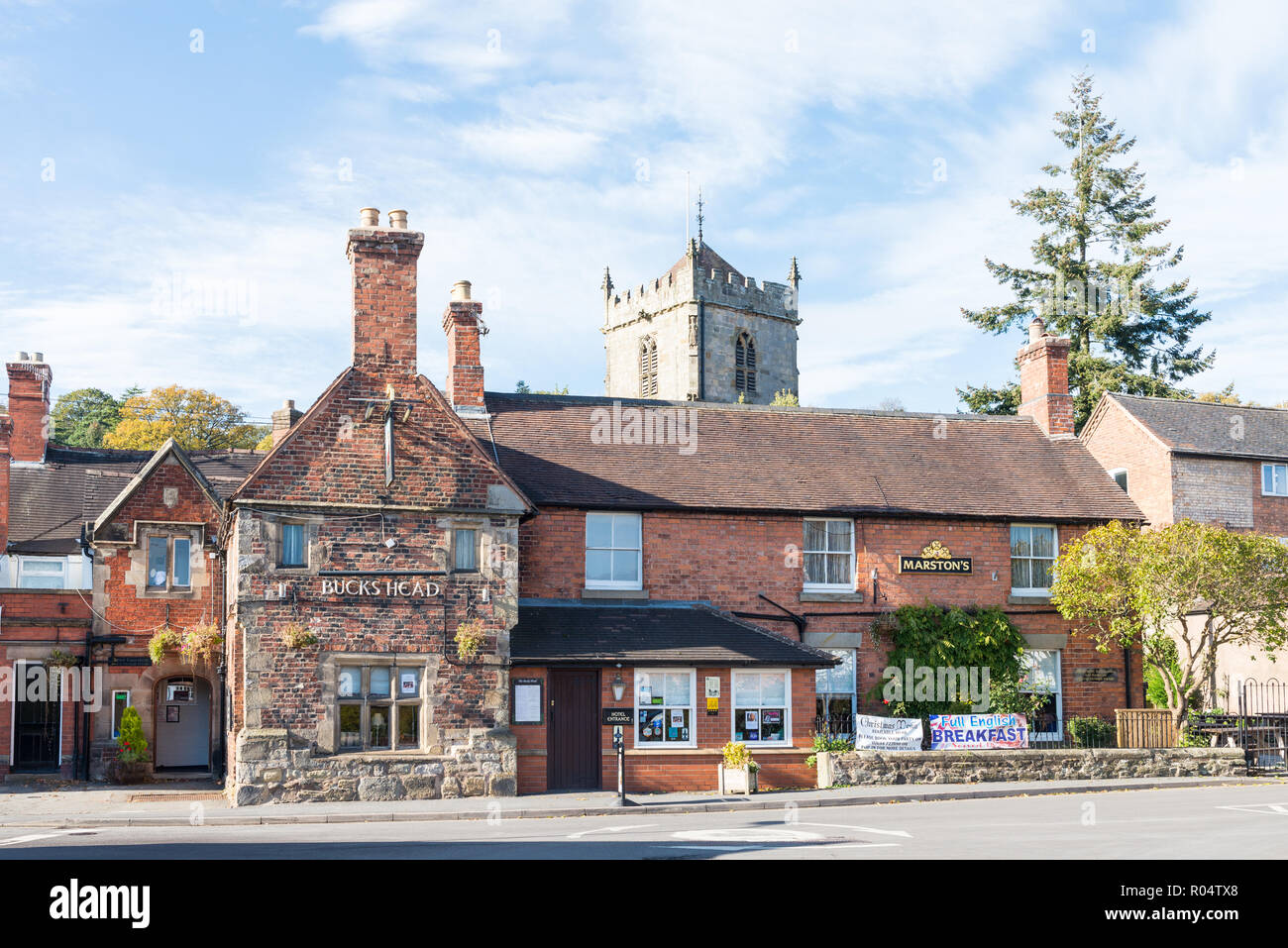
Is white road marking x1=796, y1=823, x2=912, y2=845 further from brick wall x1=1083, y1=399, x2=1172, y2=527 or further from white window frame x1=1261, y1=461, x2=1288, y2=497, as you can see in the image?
white window frame x1=1261, y1=461, x2=1288, y2=497

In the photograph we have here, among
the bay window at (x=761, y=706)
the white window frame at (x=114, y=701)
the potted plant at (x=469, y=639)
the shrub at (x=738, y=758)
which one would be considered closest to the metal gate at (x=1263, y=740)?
the bay window at (x=761, y=706)

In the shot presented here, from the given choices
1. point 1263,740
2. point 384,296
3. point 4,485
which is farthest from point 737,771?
point 4,485

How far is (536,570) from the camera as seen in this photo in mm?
25938

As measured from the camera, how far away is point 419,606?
22906 mm

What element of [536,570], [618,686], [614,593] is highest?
[536,570]

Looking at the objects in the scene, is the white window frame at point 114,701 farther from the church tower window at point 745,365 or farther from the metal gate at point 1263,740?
the church tower window at point 745,365

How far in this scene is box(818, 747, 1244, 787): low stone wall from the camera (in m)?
24.2

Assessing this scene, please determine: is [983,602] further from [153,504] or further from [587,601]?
[153,504]

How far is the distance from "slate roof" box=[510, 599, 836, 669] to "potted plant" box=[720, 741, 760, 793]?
5.55ft

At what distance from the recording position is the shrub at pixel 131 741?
1085 inches

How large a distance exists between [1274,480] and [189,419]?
50.0 metres

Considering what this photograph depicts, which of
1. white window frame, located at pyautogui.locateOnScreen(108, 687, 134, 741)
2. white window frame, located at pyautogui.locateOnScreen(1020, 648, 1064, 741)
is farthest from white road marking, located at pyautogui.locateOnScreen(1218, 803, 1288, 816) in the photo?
white window frame, located at pyautogui.locateOnScreen(108, 687, 134, 741)

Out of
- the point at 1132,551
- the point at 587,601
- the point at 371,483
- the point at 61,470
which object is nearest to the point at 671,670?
the point at 587,601

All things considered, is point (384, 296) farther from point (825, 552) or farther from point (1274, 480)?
point (1274, 480)
